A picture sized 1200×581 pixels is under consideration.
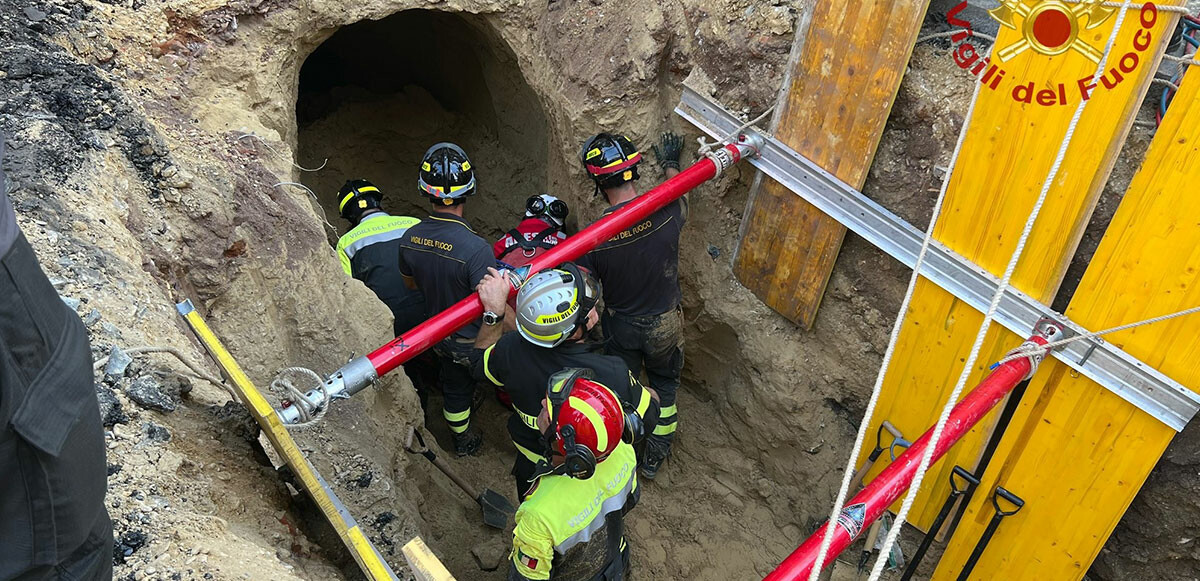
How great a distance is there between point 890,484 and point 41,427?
256cm

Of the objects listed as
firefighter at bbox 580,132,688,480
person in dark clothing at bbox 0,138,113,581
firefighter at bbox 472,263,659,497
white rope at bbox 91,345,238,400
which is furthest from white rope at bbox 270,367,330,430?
firefighter at bbox 580,132,688,480

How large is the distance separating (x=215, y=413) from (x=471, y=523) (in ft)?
6.90

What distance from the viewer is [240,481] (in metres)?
2.52

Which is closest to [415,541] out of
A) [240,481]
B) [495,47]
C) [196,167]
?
[240,481]

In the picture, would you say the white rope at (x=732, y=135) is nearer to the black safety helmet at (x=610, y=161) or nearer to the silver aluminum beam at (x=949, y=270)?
the silver aluminum beam at (x=949, y=270)

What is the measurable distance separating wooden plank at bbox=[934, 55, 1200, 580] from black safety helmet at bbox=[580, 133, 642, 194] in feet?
7.31

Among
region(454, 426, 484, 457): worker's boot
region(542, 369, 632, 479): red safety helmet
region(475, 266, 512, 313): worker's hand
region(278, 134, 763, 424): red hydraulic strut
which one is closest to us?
region(542, 369, 632, 479): red safety helmet

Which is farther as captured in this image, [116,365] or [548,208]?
[548,208]

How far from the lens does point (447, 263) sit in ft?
13.8

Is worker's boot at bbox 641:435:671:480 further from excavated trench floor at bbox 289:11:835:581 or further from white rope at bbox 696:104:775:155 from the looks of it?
white rope at bbox 696:104:775:155

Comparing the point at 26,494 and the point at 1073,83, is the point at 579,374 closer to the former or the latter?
the point at 26,494

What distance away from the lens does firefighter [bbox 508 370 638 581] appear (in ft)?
8.59

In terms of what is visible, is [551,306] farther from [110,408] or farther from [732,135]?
[732,135]

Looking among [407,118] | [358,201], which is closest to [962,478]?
[358,201]
